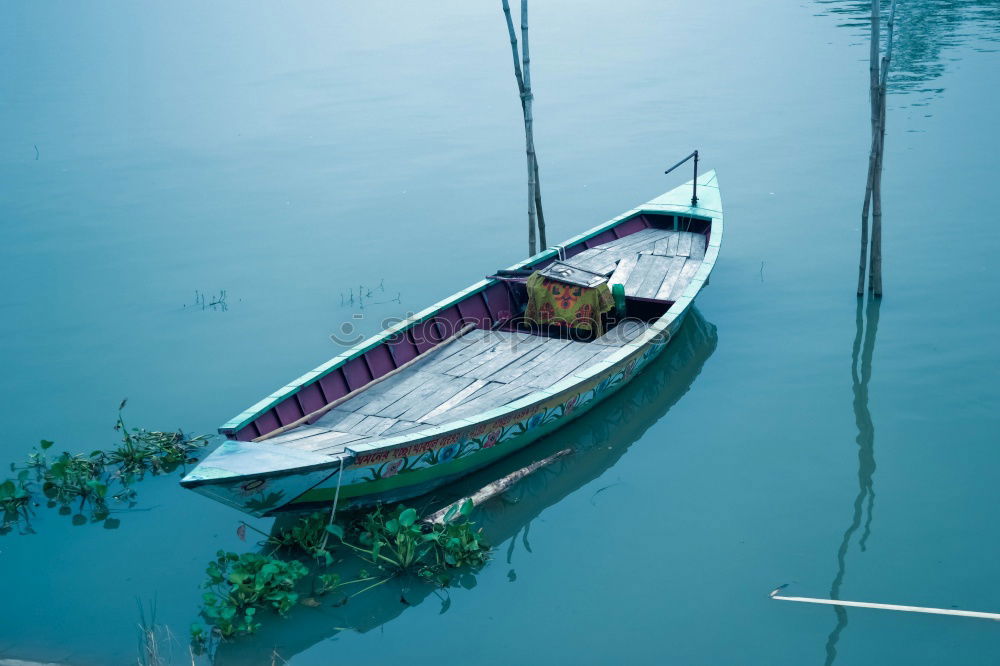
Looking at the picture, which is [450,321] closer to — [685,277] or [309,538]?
[685,277]

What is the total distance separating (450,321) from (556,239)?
14.1 ft

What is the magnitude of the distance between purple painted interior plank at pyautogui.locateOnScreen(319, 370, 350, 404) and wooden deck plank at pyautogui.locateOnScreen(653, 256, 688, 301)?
3.42 metres

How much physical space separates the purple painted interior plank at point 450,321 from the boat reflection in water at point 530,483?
5.15 feet

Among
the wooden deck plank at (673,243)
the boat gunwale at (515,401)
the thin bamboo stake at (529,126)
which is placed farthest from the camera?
the wooden deck plank at (673,243)

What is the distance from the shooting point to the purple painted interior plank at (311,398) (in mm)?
7871

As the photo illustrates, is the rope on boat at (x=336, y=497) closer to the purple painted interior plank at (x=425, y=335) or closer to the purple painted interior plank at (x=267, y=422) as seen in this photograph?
the purple painted interior plank at (x=267, y=422)

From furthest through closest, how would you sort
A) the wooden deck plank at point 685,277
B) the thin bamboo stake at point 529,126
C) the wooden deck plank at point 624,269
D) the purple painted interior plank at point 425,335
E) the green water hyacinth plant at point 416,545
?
the thin bamboo stake at point 529,126 → the wooden deck plank at point 624,269 → the wooden deck plank at point 685,277 → the purple painted interior plank at point 425,335 → the green water hyacinth plant at point 416,545

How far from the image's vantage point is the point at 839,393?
9.28 meters

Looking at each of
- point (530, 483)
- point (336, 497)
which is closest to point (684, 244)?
point (530, 483)

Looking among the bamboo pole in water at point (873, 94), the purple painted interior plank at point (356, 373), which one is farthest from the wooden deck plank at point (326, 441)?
the bamboo pole in water at point (873, 94)

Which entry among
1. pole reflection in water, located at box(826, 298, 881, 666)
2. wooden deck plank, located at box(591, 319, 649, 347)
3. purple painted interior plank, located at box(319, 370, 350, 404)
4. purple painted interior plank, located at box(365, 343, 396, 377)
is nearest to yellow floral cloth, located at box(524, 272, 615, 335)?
wooden deck plank, located at box(591, 319, 649, 347)

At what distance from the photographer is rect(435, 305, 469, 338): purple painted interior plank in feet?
30.5

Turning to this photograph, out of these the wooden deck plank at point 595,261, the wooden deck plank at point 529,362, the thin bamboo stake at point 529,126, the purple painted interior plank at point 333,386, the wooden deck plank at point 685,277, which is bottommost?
the wooden deck plank at point 529,362

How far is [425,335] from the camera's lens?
910cm
